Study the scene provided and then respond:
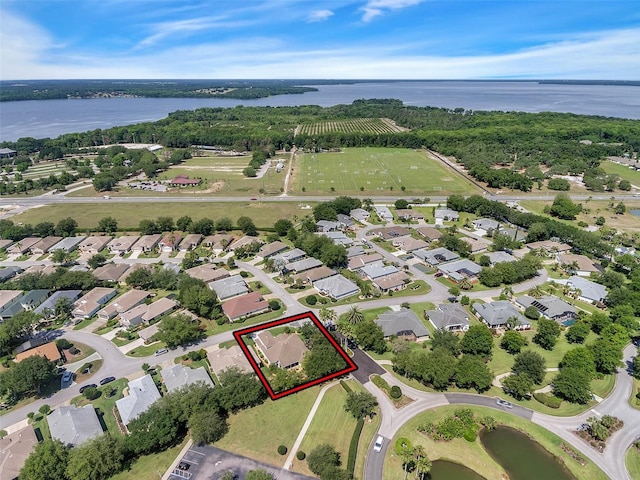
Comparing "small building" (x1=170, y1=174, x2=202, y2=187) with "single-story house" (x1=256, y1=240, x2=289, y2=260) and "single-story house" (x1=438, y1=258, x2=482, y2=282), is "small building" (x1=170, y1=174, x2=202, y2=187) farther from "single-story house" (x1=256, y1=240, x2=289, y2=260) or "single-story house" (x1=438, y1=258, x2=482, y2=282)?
"single-story house" (x1=438, y1=258, x2=482, y2=282)

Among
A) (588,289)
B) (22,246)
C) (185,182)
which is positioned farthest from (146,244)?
(588,289)

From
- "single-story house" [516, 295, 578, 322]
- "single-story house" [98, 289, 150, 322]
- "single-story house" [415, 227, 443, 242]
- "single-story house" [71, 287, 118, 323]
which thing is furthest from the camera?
"single-story house" [415, 227, 443, 242]

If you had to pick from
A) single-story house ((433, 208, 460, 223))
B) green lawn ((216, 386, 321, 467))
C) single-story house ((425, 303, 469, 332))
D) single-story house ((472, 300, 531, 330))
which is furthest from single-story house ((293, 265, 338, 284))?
single-story house ((433, 208, 460, 223))

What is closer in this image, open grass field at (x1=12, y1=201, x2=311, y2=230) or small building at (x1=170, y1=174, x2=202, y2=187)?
open grass field at (x1=12, y1=201, x2=311, y2=230)

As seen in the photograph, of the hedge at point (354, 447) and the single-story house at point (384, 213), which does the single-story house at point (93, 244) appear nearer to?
the single-story house at point (384, 213)

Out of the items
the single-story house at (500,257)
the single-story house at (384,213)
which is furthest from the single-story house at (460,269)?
the single-story house at (384,213)

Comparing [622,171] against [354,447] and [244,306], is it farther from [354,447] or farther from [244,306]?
[354,447]

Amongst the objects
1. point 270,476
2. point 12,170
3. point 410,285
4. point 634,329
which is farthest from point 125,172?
point 634,329
